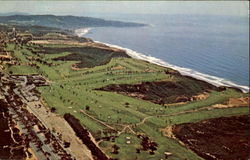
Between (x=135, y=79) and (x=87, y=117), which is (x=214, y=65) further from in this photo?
(x=87, y=117)

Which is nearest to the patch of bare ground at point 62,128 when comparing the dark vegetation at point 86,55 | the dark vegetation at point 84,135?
the dark vegetation at point 84,135

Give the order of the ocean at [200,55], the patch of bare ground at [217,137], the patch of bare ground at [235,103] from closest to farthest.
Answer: the patch of bare ground at [217,137] < the patch of bare ground at [235,103] < the ocean at [200,55]

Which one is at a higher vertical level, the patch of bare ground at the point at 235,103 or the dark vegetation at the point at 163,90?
the dark vegetation at the point at 163,90

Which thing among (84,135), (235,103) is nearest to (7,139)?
(84,135)

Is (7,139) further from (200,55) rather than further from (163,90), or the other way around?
(200,55)

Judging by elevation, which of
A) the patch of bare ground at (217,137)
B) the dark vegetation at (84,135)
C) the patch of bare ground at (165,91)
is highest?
the patch of bare ground at (165,91)

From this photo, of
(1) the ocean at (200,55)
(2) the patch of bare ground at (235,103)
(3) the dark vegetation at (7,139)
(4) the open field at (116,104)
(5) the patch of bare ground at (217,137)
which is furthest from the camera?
(1) the ocean at (200,55)

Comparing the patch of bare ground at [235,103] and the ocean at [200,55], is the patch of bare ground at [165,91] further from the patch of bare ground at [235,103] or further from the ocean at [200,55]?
the ocean at [200,55]
